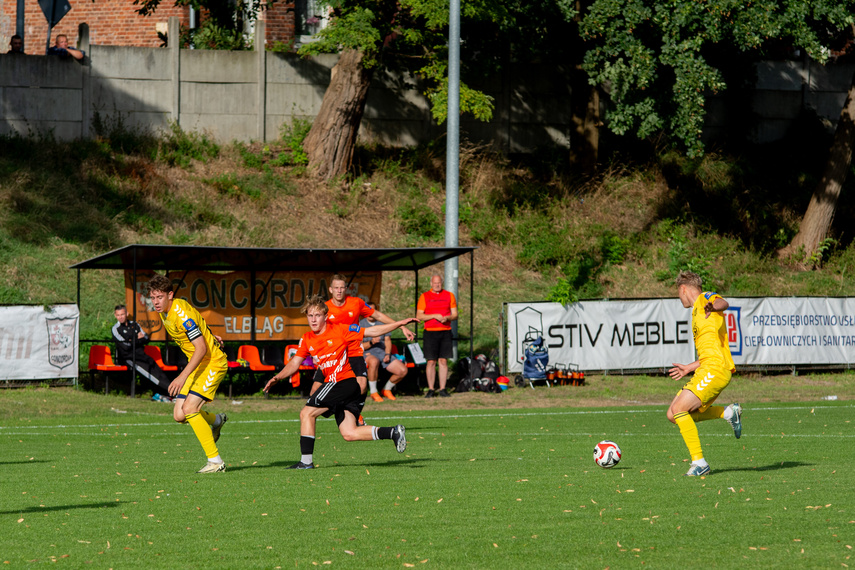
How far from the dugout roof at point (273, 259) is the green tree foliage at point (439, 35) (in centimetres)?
534

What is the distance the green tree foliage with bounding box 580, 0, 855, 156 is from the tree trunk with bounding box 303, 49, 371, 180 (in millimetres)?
6250

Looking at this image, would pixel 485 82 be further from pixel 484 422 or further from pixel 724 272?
pixel 484 422

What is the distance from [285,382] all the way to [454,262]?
430 centimetres

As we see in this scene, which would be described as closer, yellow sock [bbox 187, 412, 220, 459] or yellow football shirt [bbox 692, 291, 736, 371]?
yellow football shirt [bbox 692, 291, 736, 371]

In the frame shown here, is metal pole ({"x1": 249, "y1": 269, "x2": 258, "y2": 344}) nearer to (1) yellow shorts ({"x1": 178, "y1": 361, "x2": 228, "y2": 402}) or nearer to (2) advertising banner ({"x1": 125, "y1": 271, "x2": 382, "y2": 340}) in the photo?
(2) advertising banner ({"x1": 125, "y1": 271, "x2": 382, "y2": 340})

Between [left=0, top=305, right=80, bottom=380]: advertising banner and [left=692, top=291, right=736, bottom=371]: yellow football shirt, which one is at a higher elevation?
[left=692, top=291, right=736, bottom=371]: yellow football shirt

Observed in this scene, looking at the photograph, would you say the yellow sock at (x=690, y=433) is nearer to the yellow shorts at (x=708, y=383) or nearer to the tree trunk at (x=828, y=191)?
the yellow shorts at (x=708, y=383)

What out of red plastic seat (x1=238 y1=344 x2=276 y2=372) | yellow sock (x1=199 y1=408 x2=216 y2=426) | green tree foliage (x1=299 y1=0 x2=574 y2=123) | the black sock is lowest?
red plastic seat (x1=238 y1=344 x2=276 y2=372)

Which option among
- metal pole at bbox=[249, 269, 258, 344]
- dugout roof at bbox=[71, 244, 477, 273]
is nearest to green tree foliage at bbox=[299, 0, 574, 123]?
dugout roof at bbox=[71, 244, 477, 273]

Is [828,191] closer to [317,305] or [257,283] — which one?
[257,283]

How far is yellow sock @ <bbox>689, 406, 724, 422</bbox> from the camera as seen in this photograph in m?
9.63

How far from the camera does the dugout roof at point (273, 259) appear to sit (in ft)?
59.3

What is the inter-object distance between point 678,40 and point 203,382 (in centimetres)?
1802

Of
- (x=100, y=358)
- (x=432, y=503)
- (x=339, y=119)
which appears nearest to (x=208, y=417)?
(x=432, y=503)
